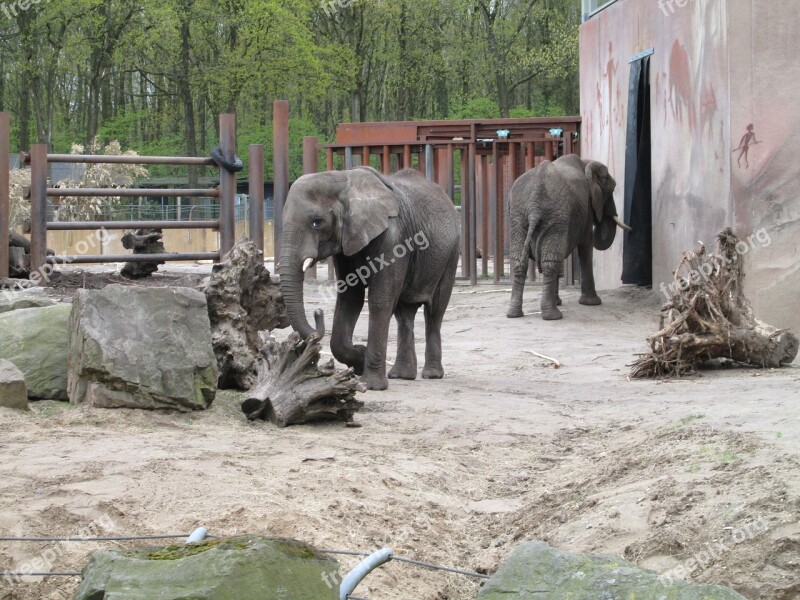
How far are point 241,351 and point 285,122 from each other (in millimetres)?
7114

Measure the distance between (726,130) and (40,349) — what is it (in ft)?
24.0

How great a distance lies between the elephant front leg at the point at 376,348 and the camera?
840cm

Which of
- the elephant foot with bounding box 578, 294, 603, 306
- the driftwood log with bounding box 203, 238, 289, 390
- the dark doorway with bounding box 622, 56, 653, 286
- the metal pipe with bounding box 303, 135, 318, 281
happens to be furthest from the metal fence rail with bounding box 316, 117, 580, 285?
the driftwood log with bounding box 203, 238, 289, 390

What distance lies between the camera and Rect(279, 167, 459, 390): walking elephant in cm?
808

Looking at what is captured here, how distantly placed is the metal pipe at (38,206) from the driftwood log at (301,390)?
6.52 meters

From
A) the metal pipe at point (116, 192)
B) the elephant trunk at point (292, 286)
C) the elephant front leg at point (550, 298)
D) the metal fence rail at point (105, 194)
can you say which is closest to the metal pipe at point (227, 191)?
the metal fence rail at point (105, 194)

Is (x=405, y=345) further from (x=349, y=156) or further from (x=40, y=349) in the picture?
(x=349, y=156)

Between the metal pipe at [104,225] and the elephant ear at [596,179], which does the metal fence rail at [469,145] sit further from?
the metal pipe at [104,225]

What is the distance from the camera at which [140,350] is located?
664cm

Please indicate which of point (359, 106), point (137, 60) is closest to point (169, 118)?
point (137, 60)

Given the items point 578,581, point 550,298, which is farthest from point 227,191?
point 578,581

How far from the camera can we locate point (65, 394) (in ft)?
22.8

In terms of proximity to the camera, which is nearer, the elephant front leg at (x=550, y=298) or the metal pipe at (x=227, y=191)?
the elephant front leg at (x=550, y=298)

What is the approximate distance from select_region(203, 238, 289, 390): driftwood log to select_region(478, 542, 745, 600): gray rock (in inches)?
169
